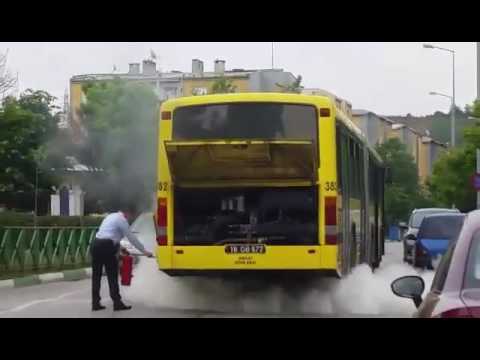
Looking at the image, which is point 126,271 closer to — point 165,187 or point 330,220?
point 165,187

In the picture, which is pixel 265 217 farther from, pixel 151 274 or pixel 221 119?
pixel 151 274

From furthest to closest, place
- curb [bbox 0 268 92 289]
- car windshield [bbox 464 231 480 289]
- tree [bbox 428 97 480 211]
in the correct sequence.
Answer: tree [bbox 428 97 480 211]
curb [bbox 0 268 92 289]
car windshield [bbox 464 231 480 289]

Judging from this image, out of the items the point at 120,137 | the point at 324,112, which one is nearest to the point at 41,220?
the point at 120,137

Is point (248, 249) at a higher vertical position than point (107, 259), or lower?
higher

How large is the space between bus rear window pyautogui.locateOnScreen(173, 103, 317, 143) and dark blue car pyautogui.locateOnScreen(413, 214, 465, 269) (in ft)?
29.7

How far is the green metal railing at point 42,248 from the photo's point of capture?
2244 cm

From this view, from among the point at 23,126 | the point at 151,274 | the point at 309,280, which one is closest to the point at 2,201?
the point at 23,126

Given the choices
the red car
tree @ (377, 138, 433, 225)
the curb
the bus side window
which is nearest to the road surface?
the bus side window

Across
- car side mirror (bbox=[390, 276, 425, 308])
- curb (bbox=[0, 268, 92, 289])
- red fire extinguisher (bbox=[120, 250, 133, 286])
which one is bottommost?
curb (bbox=[0, 268, 92, 289])

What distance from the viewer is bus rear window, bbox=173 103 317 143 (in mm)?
12953

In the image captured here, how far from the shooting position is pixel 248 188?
13102 mm

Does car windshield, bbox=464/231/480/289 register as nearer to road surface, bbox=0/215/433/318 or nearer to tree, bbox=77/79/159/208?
road surface, bbox=0/215/433/318

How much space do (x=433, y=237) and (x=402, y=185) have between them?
5743 centimetres
